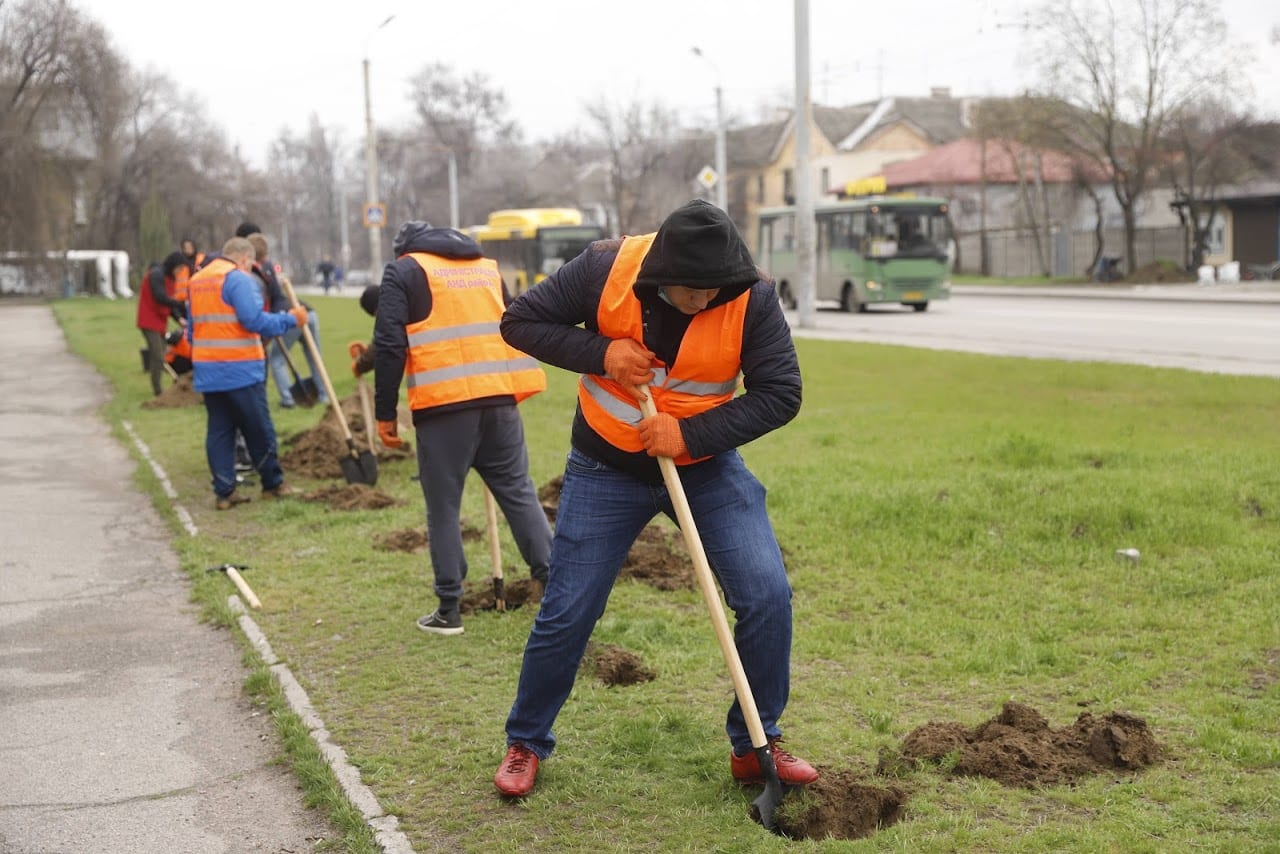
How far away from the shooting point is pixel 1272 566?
22.3 ft

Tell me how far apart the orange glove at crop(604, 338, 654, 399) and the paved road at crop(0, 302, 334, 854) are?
165 cm

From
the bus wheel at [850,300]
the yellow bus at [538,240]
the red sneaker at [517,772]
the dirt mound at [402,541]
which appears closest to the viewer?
the red sneaker at [517,772]

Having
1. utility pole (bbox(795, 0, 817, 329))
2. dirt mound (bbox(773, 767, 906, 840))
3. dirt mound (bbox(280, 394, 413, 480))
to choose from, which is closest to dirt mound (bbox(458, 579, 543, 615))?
dirt mound (bbox(773, 767, 906, 840))

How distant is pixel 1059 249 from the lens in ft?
163

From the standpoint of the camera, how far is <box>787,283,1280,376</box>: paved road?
1783 cm

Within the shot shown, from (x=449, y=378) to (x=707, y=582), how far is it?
2.41 metres

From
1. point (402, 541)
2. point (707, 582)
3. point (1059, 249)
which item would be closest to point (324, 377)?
point (402, 541)

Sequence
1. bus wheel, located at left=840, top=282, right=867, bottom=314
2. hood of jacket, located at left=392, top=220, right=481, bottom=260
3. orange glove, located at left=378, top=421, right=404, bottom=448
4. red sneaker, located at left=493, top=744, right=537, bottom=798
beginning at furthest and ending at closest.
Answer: bus wheel, located at left=840, top=282, right=867, bottom=314 < orange glove, located at left=378, top=421, right=404, bottom=448 < hood of jacket, located at left=392, top=220, right=481, bottom=260 < red sneaker, located at left=493, top=744, right=537, bottom=798

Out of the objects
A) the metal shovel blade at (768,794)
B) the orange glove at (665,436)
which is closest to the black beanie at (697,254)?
the orange glove at (665,436)

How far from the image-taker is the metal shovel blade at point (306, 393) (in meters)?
14.1

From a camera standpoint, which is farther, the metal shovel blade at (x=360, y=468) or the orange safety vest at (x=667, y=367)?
the metal shovel blade at (x=360, y=468)

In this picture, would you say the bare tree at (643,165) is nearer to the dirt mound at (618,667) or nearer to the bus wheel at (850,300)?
the bus wheel at (850,300)

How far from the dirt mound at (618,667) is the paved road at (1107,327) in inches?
437

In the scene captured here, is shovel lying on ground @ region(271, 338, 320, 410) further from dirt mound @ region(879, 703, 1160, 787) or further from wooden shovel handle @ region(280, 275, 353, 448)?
dirt mound @ region(879, 703, 1160, 787)
